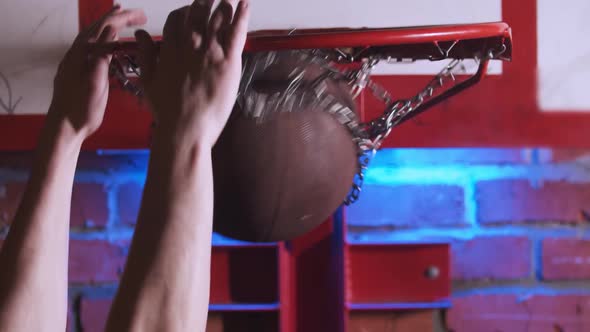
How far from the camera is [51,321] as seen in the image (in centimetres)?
66

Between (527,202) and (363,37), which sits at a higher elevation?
(363,37)

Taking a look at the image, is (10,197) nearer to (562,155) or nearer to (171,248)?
(171,248)

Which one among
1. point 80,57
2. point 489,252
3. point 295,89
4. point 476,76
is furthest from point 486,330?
point 80,57

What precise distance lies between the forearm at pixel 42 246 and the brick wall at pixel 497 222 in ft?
0.94

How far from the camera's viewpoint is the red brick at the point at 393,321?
3.10 ft

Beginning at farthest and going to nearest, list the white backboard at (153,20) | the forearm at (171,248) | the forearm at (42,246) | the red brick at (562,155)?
1. the red brick at (562,155)
2. the white backboard at (153,20)
3. the forearm at (42,246)
4. the forearm at (171,248)

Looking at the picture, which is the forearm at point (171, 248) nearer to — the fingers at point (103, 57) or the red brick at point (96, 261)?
the fingers at point (103, 57)

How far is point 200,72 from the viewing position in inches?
21.5

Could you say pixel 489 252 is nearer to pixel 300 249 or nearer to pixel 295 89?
pixel 300 249

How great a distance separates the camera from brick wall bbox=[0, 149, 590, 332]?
0.97 metres

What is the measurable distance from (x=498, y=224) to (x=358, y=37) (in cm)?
59

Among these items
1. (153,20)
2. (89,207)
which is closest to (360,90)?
(153,20)

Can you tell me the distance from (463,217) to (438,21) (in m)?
0.37

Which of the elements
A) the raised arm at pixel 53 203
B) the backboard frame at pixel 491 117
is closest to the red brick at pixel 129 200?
the backboard frame at pixel 491 117
